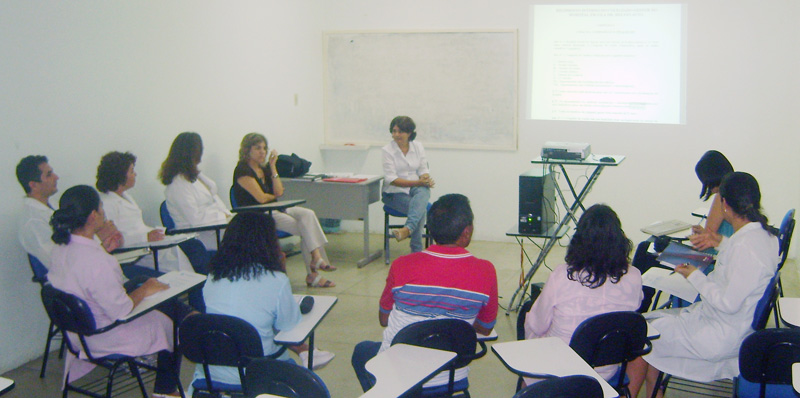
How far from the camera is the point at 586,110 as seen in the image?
19.6 feet

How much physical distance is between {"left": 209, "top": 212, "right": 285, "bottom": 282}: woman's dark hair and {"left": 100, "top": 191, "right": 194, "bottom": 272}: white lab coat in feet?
4.90

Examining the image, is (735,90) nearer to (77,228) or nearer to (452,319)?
(452,319)

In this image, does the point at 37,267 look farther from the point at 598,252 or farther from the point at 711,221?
the point at 711,221

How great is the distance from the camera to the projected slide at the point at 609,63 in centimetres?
573

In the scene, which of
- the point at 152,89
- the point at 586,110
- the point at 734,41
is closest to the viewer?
the point at 152,89

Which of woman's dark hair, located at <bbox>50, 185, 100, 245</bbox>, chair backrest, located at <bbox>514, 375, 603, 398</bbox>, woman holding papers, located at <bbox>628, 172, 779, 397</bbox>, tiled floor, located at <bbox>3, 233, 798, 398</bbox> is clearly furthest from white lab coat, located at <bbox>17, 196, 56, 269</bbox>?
woman holding papers, located at <bbox>628, 172, 779, 397</bbox>

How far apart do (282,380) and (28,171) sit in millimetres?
2296

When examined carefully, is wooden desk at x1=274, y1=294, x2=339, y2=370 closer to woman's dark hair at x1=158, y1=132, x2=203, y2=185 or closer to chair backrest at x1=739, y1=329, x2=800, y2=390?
chair backrest at x1=739, y1=329, x2=800, y2=390

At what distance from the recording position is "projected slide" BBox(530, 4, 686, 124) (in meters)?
5.73

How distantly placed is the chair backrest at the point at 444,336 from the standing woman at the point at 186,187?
8.13ft

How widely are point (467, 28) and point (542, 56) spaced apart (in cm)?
75

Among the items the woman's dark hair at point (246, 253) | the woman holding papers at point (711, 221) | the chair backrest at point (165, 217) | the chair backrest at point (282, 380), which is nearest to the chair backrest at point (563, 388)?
the chair backrest at point (282, 380)

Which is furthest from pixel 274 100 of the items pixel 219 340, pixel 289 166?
pixel 219 340

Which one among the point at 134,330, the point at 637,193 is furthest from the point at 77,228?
the point at 637,193
